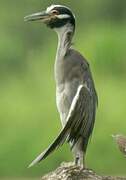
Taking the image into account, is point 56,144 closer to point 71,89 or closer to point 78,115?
point 78,115

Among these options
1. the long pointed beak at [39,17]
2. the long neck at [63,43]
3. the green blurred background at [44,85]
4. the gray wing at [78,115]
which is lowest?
the gray wing at [78,115]

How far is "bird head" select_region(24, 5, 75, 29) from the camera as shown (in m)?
6.77

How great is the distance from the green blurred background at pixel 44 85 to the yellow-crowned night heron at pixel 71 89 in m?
5.25

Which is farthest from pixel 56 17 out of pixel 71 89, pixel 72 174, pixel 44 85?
pixel 44 85

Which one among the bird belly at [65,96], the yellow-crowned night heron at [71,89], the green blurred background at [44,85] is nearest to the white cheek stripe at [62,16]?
the yellow-crowned night heron at [71,89]

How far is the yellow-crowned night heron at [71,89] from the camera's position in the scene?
6.67 metres

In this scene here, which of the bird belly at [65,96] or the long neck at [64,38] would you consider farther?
the long neck at [64,38]

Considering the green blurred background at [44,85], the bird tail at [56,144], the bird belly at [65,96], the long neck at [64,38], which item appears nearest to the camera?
the bird tail at [56,144]

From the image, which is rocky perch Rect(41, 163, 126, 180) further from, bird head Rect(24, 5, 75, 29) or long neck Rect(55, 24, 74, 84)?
bird head Rect(24, 5, 75, 29)

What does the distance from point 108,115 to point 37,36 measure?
302 centimetres

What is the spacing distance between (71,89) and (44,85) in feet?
24.2

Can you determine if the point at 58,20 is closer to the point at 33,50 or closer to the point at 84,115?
the point at 84,115

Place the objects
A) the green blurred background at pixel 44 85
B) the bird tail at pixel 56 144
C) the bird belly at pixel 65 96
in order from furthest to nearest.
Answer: the green blurred background at pixel 44 85, the bird belly at pixel 65 96, the bird tail at pixel 56 144

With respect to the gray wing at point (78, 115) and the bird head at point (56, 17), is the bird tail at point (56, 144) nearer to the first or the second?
the gray wing at point (78, 115)
